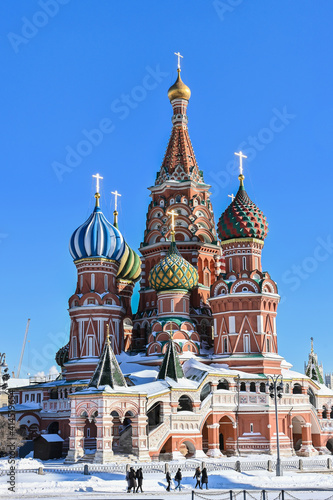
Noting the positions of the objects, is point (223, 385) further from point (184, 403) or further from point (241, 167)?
point (241, 167)

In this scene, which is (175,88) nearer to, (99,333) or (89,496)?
(99,333)

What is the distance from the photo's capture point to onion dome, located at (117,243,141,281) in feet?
161

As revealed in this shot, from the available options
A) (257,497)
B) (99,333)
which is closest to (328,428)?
(99,333)

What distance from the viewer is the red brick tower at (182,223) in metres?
45.5

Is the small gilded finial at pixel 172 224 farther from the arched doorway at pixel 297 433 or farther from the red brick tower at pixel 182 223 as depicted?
the arched doorway at pixel 297 433

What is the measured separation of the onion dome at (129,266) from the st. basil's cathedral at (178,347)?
0.31ft

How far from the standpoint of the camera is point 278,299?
4156 centimetres

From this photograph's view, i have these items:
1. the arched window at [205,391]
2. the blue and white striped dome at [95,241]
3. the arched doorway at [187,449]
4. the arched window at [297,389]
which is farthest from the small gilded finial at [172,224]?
the arched doorway at [187,449]

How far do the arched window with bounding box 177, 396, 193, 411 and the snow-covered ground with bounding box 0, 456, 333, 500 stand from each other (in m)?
9.21

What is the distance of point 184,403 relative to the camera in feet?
126

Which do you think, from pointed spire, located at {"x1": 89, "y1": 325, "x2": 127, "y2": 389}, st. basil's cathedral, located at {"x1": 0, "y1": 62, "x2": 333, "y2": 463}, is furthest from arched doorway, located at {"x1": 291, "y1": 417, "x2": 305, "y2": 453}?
pointed spire, located at {"x1": 89, "y1": 325, "x2": 127, "y2": 389}

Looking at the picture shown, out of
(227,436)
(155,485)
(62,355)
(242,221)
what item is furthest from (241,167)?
(155,485)

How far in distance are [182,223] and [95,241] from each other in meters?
6.41

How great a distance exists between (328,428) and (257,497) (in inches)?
854
